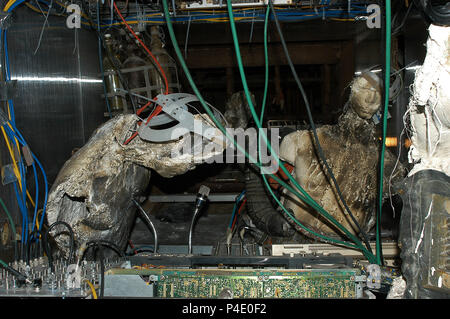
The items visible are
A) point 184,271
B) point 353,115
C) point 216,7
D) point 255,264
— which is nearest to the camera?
point 184,271

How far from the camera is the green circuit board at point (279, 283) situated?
1.36 m

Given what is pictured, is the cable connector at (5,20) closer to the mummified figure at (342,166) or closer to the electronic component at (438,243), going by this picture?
the mummified figure at (342,166)

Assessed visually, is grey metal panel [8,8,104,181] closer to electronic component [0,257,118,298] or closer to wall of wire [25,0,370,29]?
wall of wire [25,0,370,29]

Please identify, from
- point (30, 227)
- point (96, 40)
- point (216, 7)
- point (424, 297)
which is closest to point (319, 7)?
point (216, 7)

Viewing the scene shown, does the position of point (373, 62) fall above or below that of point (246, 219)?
above

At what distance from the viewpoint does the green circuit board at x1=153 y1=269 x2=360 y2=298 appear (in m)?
1.36

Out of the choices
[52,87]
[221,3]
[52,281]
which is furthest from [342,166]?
[52,87]

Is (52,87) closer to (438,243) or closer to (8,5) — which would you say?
(8,5)

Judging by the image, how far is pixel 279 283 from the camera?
137 centimetres

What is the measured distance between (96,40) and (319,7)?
1.72m

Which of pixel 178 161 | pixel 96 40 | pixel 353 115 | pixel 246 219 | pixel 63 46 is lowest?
pixel 246 219

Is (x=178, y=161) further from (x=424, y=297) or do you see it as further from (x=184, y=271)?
(x=424, y=297)

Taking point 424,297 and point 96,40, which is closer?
point 424,297

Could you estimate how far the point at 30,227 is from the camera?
1960mm
